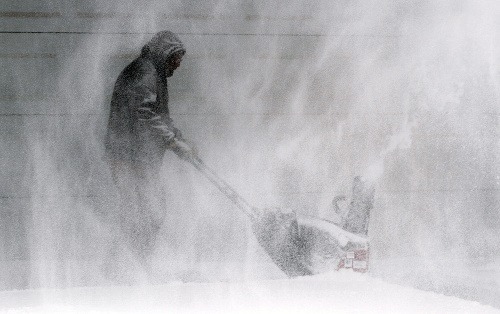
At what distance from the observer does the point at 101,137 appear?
6.64 meters

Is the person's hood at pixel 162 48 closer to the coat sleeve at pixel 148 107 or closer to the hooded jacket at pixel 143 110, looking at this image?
the hooded jacket at pixel 143 110

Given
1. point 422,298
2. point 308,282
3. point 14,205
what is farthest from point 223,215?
point 422,298

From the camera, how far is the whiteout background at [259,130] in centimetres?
662

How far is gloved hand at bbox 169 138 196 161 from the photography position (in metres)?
6.65

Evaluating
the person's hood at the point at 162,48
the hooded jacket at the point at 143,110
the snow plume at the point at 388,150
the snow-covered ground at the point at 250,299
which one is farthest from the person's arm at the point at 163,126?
the snow-covered ground at the point at 250,299

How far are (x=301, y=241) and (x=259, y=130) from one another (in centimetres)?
117

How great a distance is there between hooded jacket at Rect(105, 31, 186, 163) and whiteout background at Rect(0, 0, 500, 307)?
0.09 metres

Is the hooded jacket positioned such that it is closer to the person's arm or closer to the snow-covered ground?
the person's arm

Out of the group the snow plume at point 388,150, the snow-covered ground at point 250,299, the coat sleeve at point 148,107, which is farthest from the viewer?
the snow plume at point 388,150

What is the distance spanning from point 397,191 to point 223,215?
1.44 metres

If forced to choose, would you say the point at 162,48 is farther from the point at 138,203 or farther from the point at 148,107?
the point at 138,203

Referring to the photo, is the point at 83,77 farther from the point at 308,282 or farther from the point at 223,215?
the point at 308,282

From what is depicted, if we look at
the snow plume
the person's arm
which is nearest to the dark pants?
the person's arm

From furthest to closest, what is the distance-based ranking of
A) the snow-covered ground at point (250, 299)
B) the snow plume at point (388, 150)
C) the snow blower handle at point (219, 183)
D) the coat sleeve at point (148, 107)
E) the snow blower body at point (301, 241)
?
the snow plume at point (388, 150) → the snow blower handle at point (219, 183) → the coat sleeve at point (148, 107) → the snow blower body at point (301, 241) → the snow-covered ground at point (250, 299)
